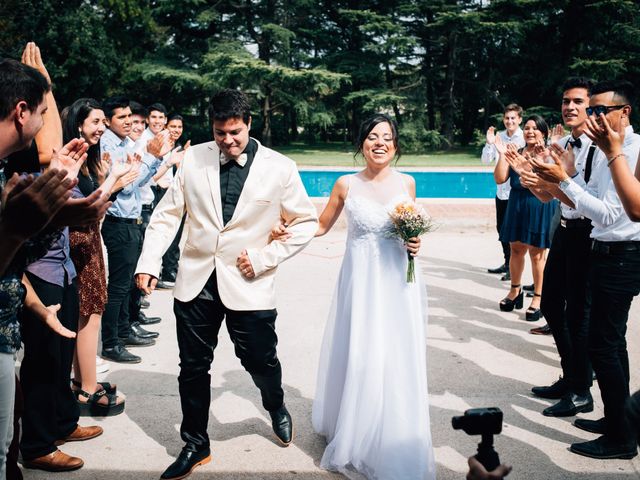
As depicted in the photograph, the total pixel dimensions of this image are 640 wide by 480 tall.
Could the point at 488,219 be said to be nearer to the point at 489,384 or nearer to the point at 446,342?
the point at 446,342

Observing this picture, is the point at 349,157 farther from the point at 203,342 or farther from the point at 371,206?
the point at 203,342

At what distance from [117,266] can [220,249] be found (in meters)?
2.11

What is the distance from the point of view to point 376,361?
3.62 metres

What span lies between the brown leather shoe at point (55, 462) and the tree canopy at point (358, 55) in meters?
30.4

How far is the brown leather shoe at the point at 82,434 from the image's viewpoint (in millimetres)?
3965

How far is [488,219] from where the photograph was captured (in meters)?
12.3

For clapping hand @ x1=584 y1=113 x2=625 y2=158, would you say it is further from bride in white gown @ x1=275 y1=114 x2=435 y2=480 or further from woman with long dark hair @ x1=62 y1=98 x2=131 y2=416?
woman with long dark hair @ x1=62 y1=98 x2=131 y2=416

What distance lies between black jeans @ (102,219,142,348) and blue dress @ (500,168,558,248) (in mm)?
4060

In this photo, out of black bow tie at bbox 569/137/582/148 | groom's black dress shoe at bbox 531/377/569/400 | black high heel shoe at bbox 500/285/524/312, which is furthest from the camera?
black high heel shoe at bbox 500/285/524/312

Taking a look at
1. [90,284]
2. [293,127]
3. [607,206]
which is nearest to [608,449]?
[607,206]

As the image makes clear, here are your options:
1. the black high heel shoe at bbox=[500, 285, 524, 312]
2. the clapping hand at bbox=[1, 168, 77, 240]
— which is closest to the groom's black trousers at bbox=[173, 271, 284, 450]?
the clapping hand at bbox=[1, 168, 77, 240]

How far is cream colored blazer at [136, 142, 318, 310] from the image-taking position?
3.53 metres

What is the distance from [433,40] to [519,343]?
35.7 m

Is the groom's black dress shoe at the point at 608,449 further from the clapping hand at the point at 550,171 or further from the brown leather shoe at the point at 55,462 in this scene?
the brown leather shoe at the point at 55,462
